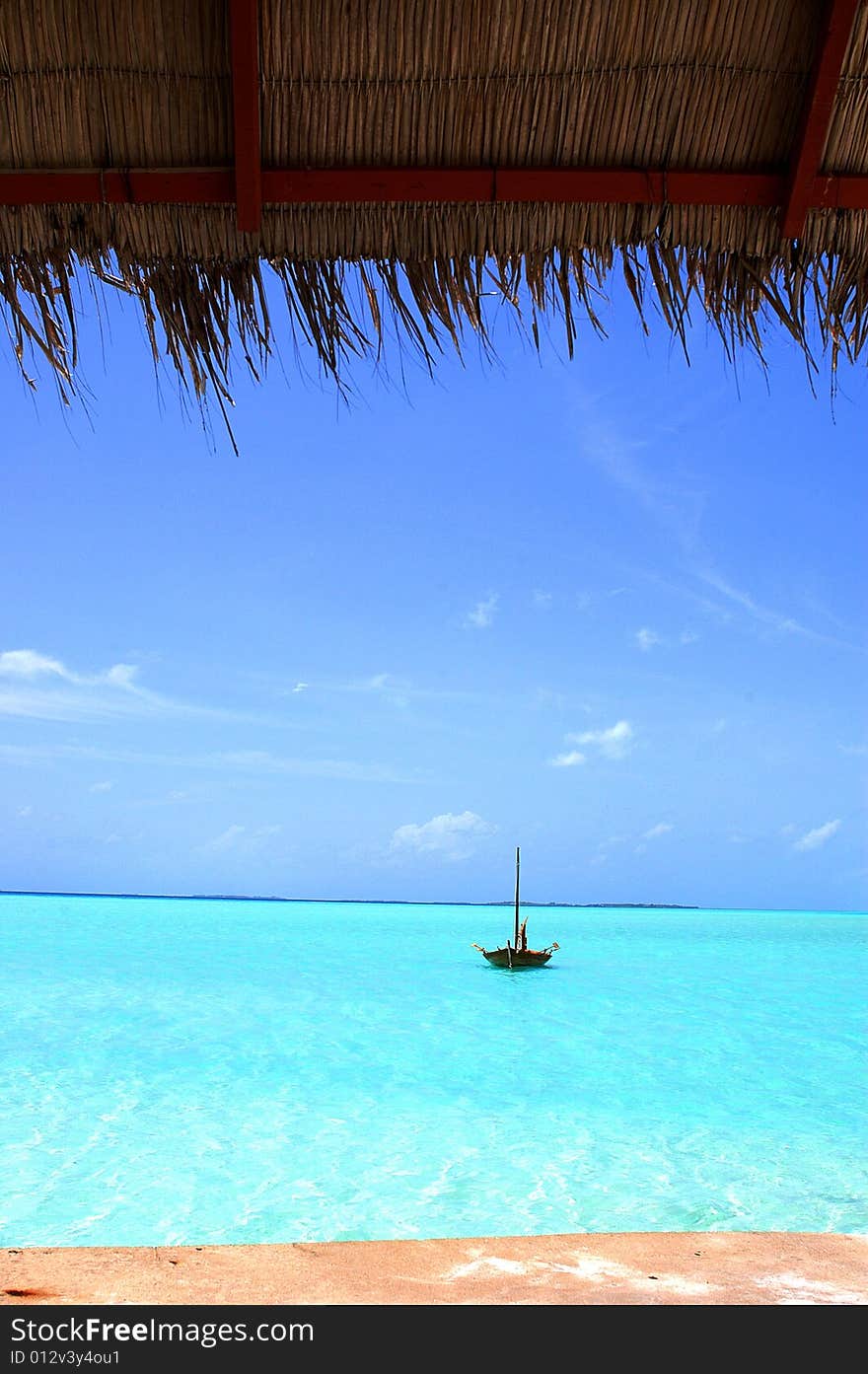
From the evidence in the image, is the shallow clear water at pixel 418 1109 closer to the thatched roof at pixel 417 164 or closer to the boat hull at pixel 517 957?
the boat hull at pixel 517 957

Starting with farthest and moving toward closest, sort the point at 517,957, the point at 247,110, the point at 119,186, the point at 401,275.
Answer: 1. the point at 517,957
2. the point at 401,275
3. the point at 119,186
4. the point at 247,110

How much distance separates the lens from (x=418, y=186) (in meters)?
1.58

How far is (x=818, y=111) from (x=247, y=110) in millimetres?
927

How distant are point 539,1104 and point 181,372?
29.6ft

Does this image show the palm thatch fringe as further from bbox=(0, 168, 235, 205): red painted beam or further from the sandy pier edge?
the sandy pier edge

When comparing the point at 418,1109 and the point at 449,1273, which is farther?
the point at 418,1109

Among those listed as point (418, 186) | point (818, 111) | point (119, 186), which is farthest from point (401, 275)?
point (818, 111)

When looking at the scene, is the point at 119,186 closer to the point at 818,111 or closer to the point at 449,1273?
the point at 818,111

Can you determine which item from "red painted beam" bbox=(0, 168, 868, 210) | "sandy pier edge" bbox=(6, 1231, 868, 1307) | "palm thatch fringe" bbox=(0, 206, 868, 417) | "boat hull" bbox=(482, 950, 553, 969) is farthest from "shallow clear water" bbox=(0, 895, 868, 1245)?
"red painted beam" bbox=(0, 168, 868, 210)

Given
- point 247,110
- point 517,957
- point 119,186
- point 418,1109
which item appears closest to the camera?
point 247,110

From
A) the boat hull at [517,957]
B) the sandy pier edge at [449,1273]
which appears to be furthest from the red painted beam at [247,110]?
the boat hull at [517,957]

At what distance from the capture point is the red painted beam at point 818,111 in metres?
1.41

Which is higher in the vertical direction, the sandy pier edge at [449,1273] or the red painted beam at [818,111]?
the red painted beam at [818,111]

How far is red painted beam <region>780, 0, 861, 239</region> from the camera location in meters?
1.41
